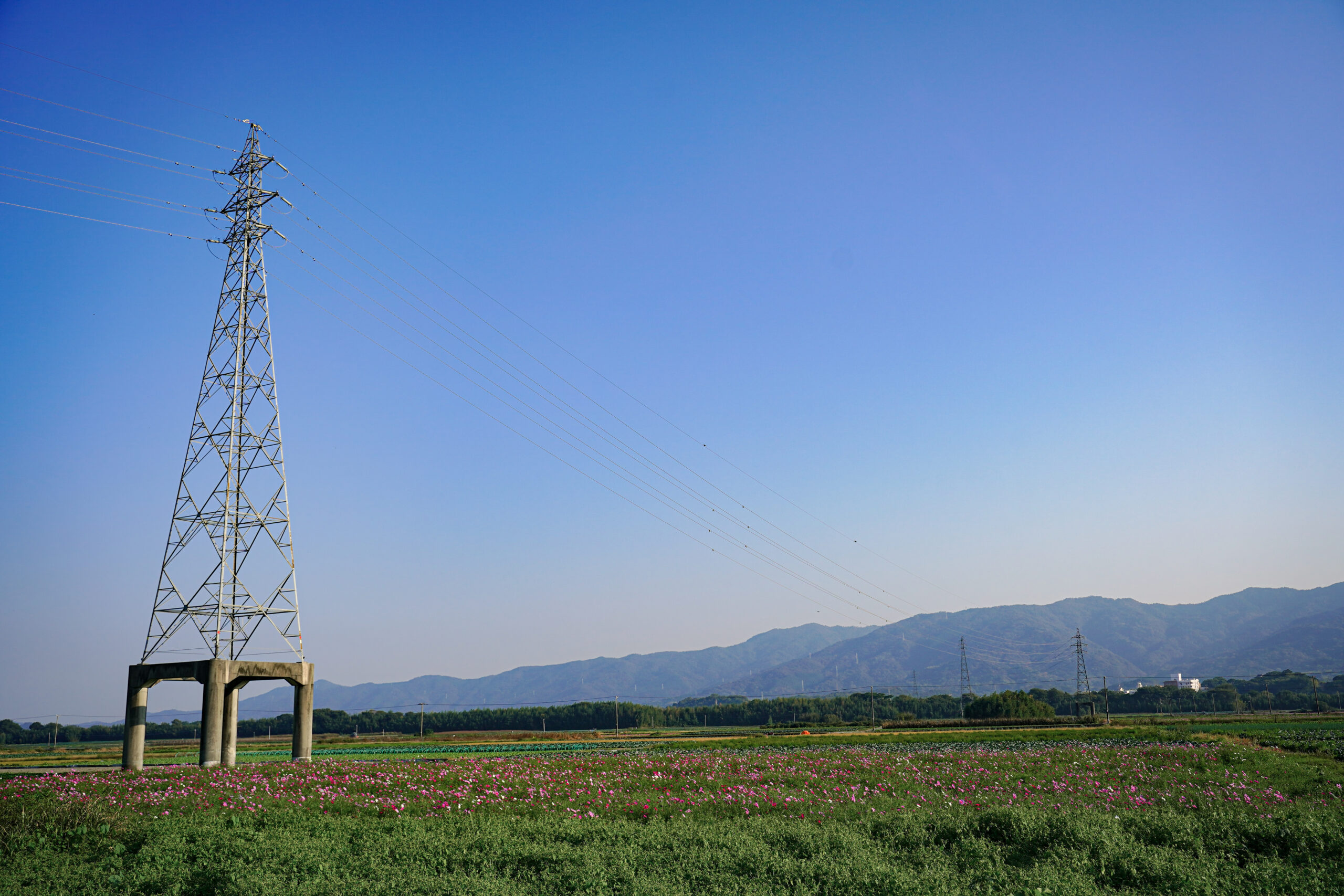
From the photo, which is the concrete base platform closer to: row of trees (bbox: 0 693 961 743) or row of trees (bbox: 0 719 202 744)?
row of trees (bbox: 0 719 202 744)

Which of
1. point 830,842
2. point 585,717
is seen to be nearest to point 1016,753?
point 830,842

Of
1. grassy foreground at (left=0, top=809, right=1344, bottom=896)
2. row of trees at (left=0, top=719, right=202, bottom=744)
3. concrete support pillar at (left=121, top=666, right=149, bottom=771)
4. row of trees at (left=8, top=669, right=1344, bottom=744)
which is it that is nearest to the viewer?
grassy foreground at (left=0, top=809, right=1344, bottom=896)

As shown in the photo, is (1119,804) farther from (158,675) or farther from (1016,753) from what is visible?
(158,675)

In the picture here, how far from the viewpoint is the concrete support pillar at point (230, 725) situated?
26.9 meters

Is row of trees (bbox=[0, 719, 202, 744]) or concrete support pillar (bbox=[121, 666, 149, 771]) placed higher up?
concrete support pillar (bbox=[121, 666, 149, 771])

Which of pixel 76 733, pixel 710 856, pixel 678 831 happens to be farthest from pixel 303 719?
pixel 76 733

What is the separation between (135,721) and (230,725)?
9.46 ft

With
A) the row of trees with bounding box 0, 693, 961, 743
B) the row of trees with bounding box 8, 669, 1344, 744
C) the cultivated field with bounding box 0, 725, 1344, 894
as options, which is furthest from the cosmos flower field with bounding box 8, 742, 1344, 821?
the row of trees with bounding box 0, 693, 961, 743

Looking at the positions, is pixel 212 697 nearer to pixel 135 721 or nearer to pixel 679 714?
pixel 135 721

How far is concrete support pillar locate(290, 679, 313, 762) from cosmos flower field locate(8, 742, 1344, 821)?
3.42 meters

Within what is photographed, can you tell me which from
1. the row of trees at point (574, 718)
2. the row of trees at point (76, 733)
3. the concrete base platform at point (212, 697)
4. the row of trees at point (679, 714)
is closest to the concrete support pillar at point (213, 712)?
the concrete base platform at point (212, 697)

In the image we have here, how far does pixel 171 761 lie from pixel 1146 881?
49.9 metres

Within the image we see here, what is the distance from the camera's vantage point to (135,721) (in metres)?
26.8

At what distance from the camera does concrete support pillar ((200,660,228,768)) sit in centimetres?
2625
